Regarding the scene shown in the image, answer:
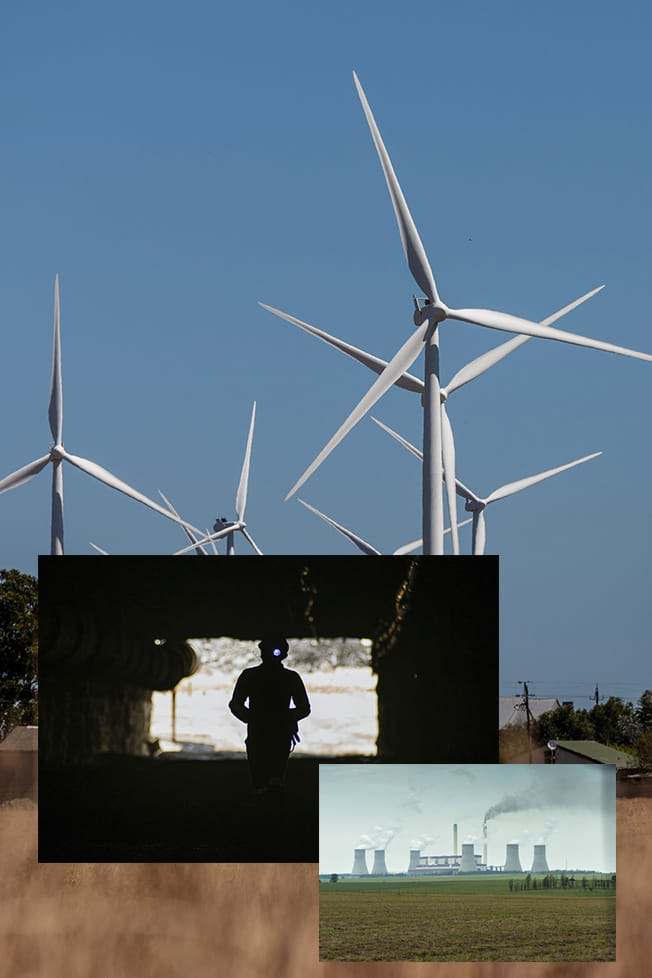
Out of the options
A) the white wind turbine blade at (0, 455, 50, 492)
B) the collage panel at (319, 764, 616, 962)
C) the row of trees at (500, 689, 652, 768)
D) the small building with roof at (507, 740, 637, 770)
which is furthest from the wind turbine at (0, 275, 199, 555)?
the row of trees at (500, 689, 652, 768)

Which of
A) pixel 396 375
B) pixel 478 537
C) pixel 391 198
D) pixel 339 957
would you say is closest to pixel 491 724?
pixel 339 957

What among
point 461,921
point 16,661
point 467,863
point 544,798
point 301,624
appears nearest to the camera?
point 461,921

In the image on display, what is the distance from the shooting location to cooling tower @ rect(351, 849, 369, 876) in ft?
74.1

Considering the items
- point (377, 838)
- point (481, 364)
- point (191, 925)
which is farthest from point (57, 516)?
point (377, 838)

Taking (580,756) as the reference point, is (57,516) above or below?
above

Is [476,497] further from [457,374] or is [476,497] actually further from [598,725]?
[598,725]

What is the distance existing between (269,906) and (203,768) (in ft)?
10.5

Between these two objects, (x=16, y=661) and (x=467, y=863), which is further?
(x=16, y=661)

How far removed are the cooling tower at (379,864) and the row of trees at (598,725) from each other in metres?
89.7

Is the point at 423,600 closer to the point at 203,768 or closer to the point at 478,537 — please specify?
the point at 203,768

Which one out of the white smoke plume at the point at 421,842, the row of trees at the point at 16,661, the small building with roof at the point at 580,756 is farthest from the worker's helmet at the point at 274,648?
the row of trees at the point at 16,661

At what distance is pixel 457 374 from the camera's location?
166 feet

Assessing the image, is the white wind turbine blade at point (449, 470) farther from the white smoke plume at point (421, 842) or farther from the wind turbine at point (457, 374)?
the white smoke plume at point (421, 842)

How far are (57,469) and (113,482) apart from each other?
486 centimetres
